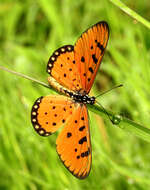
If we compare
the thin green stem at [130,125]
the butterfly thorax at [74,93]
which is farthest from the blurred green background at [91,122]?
the butterfly thorax at [74,93]

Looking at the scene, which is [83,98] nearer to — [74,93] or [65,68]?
[74,93]

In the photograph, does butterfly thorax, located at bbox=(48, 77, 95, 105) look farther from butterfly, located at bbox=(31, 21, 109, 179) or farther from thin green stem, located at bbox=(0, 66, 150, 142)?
thin green stem, located at bbox=(0, 66, 150, 142)

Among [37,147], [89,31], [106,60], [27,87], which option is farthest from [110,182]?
[106,60]

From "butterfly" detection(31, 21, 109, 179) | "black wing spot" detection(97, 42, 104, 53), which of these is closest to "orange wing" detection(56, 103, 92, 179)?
"butterfly" detection(31, 21, 109, 179)

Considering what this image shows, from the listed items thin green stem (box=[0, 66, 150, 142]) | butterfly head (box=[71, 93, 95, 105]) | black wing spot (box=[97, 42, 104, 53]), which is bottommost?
thin green stem (box=[0, 66, 150, 142])

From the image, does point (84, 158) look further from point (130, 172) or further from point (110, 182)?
point (110, 182)

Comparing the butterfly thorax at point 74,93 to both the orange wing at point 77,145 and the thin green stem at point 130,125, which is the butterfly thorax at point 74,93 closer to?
the orange wing at point 77,145

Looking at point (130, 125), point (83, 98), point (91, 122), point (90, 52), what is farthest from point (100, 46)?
point (91, 122)
